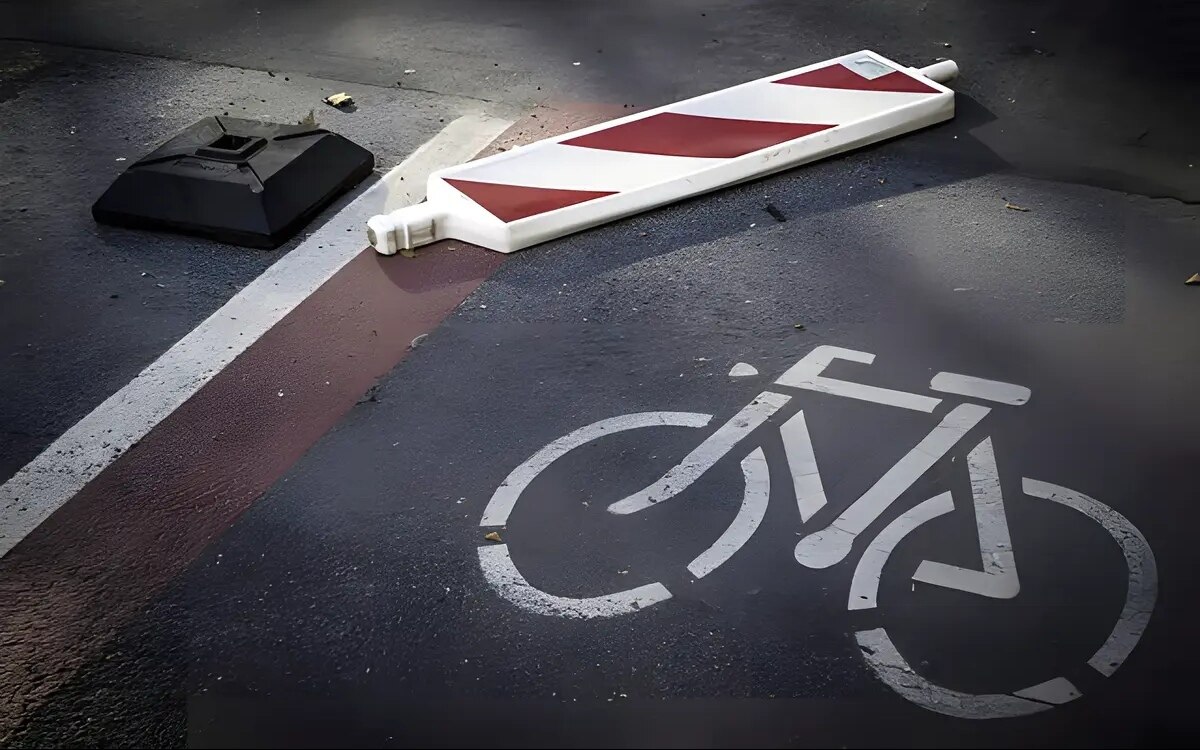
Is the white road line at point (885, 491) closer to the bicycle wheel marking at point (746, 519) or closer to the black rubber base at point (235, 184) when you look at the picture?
the bicycle wheel marking at point (746, 519)

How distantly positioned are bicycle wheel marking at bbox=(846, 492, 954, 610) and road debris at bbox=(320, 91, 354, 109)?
15.2 feet

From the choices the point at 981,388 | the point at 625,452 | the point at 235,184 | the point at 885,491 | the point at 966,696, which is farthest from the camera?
the point at 235,184

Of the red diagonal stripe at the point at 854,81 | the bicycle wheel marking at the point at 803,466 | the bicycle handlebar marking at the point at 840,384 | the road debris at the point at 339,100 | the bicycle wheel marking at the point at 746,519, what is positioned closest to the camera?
the bicycle wheel marking at the point at 746,519

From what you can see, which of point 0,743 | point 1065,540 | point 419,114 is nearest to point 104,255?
point 419,114

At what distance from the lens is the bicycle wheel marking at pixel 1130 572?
378 cm

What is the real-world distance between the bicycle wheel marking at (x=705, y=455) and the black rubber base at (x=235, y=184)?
8.55 feet

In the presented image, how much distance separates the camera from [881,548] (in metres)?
4.18

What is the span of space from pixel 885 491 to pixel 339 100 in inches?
180

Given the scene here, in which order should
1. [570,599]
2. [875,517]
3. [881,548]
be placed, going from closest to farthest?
1. [570,599]
2. [881,548]
3. [875,517]

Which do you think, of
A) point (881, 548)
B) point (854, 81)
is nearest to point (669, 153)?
point (854, 81)

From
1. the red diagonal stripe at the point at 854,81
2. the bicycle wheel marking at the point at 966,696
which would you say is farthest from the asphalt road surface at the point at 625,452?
the red diagonal stripe at the point at 854,81

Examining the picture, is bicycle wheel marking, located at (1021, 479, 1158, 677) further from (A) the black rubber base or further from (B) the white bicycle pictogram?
(A) the black rubber base

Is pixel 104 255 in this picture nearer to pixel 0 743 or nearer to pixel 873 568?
pixel 0 743

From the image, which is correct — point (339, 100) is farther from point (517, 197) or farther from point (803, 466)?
point (803, 466)
